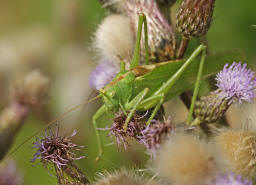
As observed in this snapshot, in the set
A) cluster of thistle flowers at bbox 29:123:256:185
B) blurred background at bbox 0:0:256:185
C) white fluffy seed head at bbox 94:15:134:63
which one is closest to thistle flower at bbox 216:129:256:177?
cluster of thistle flowers at bbox 29:123:256:185

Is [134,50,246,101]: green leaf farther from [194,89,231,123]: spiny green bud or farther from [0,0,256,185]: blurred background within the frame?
[0,0,256,185]: blurred background

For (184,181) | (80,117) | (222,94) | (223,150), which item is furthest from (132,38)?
(80,117)

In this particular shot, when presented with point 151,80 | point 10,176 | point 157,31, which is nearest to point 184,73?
point 151,80

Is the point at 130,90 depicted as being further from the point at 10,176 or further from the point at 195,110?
the point at 10,176

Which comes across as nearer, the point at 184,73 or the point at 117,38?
the point at 184,73

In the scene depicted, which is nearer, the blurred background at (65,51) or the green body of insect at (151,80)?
the green body of insect at (151,80)

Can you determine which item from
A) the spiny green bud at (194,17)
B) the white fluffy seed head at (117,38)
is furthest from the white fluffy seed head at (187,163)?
the white fluffy seed head at (117,38)

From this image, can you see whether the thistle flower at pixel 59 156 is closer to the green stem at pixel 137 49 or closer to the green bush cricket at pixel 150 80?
the green bush cricket at pixel 150 80
